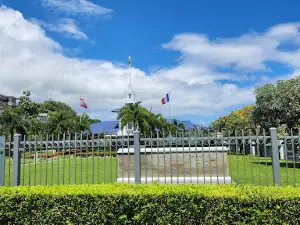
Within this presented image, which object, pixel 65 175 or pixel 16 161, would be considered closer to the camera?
pixel 16 161

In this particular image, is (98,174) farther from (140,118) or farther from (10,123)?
(10,123)

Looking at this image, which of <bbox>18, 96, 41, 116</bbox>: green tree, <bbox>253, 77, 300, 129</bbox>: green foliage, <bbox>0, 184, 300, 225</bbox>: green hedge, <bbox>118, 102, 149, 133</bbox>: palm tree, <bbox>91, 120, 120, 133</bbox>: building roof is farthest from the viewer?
<bbox>18, 96, 41, 116</bbox>: green tree

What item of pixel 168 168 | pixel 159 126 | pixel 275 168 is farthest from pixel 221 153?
pixel 159 126

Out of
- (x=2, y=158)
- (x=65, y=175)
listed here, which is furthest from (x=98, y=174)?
(x=65, y=175)

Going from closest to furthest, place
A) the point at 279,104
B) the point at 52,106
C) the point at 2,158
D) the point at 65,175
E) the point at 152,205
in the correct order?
the point at 152,205
the point at 2,158
the point at 65,175
the point at 279,104
the point at 52,106

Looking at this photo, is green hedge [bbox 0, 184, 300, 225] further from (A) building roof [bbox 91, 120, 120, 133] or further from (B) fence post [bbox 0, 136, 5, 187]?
(A) building roof [bbox 91, 120, 120, 133]

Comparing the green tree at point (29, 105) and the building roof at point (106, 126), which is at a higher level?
the green tree at point (29, 105)

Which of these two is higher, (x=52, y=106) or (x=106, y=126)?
(x=52, y=106)

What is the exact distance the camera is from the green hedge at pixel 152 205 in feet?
13.7

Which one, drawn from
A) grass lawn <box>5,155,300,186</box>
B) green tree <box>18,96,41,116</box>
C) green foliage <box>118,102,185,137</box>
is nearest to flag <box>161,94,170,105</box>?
green foliage <box>118,102,185,137</box>

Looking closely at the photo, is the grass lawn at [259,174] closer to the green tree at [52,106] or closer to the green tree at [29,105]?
Answer: the green tree at [29,105]

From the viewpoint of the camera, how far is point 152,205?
172 inches

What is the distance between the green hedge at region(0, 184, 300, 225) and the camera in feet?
13.7

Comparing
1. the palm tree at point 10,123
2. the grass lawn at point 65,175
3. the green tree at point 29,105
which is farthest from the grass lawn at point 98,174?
the green tree at point 29,105
